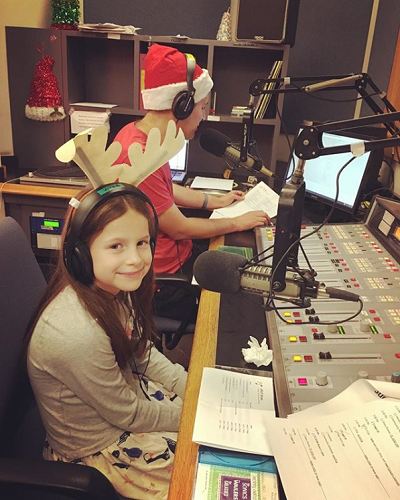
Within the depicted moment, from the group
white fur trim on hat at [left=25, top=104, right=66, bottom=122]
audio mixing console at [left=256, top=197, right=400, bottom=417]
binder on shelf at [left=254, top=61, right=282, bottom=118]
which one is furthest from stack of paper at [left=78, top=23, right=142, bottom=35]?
audio mixing console at [left=256, top=197, right=400, bottom=417]

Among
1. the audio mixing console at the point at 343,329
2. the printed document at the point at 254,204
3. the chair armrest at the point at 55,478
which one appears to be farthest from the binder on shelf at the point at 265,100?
the chair armrest at the point at 55,478

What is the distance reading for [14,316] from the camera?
105 cm

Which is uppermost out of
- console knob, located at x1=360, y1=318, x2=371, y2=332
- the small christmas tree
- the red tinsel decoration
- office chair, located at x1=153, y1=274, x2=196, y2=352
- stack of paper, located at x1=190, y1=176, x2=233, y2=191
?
the small christmas tree

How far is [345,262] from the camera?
4.61 feet

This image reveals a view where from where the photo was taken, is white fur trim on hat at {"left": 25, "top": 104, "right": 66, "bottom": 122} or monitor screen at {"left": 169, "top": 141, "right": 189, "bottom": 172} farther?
monitor screen at {"left": 169, "top": 141, "right": 189, "bottom": 172}

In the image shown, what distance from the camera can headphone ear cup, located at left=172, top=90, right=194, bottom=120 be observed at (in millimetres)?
1754

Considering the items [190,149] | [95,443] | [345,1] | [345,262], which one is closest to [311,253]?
[345,262]

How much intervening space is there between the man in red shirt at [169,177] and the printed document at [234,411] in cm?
77

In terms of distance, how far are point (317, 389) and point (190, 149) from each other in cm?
222

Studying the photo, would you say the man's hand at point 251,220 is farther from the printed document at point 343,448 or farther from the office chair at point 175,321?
the printed document at point 343,448

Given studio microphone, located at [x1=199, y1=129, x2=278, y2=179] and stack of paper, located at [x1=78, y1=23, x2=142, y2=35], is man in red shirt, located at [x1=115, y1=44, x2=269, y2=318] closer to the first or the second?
studio microphone, located at [x1=199, y1=129, x2=278, y2=179]

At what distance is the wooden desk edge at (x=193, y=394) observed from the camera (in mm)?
731

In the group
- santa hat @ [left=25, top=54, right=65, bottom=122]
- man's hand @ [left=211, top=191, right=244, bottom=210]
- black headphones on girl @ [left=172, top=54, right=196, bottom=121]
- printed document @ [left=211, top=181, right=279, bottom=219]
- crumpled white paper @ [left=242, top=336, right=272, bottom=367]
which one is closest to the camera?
crumpled white paper @ [left=242, top=336, right=272, bottom=367]

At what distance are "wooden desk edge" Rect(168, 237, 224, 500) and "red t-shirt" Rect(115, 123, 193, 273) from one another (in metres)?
0.50
